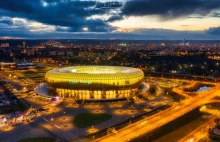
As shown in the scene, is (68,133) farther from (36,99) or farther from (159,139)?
(36,99)

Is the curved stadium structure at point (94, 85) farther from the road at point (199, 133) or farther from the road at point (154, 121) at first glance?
the road at point (199, 133)

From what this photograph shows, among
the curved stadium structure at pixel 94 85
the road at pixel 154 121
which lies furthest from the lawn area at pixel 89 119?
the curved stadium structure at pixel 94 85

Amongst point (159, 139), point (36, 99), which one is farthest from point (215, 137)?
point (36, 99)

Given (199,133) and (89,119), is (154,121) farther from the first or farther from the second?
(89,119)

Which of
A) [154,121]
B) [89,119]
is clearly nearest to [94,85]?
[89,119]

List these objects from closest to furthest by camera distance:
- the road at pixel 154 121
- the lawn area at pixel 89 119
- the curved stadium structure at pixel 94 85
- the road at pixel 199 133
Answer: the road at pixel 199 133 → the road at pixel 154 121 → the lawn area at pixel 89 119 → the curved stadium structure at pixel 94 85

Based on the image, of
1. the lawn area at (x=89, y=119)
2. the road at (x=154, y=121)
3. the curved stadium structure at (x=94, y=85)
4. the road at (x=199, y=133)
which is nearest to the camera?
the road at (x=199, y=133)

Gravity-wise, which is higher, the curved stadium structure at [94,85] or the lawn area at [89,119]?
the curved stadium structure at [94,85]

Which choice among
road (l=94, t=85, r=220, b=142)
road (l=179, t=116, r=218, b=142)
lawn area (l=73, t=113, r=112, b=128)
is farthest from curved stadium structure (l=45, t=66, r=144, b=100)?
road (l=179, t=116, r=218, b=142)
